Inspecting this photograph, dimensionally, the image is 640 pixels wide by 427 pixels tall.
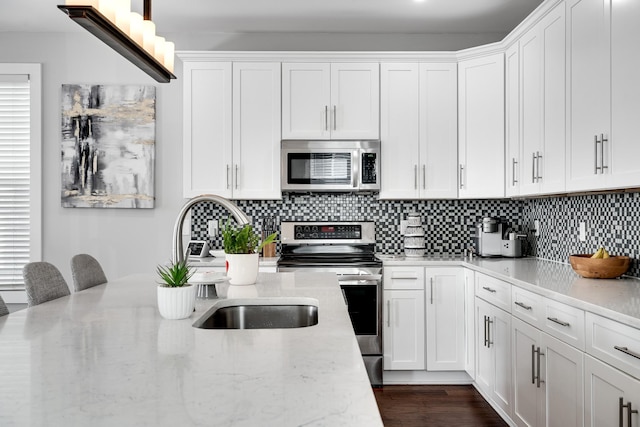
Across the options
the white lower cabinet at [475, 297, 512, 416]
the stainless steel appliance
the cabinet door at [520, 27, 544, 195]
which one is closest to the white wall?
the stainless steel appliance

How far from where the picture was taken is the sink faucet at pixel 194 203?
1.86 meters

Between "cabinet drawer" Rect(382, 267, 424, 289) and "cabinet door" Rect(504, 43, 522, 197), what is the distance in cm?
86

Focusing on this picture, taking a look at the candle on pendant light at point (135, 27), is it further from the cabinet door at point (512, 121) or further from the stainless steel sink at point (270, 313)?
the cabinet door at point (512, 121)

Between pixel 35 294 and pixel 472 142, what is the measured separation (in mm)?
3058

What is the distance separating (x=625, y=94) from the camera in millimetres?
2193

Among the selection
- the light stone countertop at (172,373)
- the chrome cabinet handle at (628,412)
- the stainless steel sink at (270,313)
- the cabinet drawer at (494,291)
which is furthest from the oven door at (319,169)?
the chrome cabinet handle at (628,412)

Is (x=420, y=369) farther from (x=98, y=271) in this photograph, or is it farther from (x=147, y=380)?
(x=147, y=380)

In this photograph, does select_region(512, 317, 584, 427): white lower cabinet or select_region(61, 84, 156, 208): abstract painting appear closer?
select_region(512, 317, 584, 427): white lower cabinet

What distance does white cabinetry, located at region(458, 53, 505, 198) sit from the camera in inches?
147

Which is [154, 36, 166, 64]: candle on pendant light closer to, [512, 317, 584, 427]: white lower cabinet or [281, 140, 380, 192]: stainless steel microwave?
[281, 140, 380, 192]: stainless steel microwave

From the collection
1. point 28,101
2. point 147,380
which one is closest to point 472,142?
point 147,380

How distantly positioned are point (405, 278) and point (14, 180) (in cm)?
334

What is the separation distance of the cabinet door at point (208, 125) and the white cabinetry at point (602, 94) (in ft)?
7.92

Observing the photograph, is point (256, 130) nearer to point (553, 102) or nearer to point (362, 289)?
point (362, 289)
